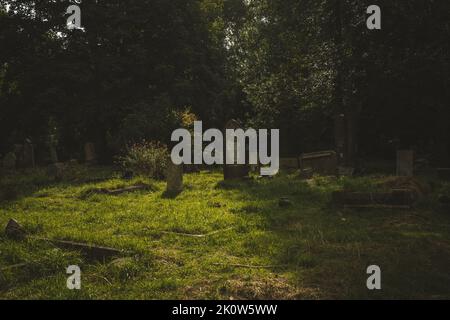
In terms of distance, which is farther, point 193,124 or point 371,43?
point 193,124

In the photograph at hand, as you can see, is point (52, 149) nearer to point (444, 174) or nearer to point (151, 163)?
point (151, 163)

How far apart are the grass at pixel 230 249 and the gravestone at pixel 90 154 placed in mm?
13930

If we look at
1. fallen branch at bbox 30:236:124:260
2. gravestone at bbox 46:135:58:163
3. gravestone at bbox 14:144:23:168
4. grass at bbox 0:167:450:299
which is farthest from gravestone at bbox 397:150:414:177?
gravestone at bbox 14:144:23:168

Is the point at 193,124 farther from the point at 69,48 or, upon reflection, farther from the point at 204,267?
the point at 204,267

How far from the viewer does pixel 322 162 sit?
59.5ft

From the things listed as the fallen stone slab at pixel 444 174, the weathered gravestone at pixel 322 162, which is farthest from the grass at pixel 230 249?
the weathered gravestone at pixel 322 162

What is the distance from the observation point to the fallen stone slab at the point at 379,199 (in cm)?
983

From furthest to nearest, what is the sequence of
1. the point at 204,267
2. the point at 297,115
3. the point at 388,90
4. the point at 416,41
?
the point at 297,115 < the point at 388,90 < the point at 416,41 < the point at 204,267

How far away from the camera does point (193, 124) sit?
78.6ft

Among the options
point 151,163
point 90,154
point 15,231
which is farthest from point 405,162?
point 90,154

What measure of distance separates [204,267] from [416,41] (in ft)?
28.5

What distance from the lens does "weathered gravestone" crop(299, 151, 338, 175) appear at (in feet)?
57.8

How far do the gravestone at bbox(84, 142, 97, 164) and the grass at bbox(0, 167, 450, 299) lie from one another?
1393 centimetres
